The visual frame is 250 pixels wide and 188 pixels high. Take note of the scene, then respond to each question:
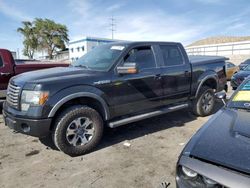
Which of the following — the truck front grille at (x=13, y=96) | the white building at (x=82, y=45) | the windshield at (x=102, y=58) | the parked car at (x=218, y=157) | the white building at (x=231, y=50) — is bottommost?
the parked car at (x=218, y=157)

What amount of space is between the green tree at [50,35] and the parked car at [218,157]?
178ft

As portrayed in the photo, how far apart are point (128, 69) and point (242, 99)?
192 centimetres

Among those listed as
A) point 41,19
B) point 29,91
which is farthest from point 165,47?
point 41,19

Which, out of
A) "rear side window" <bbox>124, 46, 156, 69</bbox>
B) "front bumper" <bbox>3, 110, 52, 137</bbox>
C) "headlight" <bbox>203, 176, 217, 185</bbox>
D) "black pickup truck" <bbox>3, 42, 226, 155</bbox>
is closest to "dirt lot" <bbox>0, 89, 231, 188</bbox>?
"black pickup truck" <bbox>3, 42, 226, 155</bbox>

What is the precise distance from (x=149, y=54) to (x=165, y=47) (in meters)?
0.56

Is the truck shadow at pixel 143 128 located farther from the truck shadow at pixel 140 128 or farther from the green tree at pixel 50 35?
the green tree at pixel 50 35

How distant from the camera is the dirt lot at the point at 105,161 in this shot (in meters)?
3.35

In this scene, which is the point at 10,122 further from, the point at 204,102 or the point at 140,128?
the point at 204,102

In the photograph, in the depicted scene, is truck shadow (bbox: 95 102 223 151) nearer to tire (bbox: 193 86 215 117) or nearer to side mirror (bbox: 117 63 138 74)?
tire (bbox: 193 86 215 117)

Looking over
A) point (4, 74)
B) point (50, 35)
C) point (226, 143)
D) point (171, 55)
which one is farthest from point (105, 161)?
point (50, 35)

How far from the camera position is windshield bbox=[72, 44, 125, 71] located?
459 centimetres

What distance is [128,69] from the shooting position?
429 centimetres

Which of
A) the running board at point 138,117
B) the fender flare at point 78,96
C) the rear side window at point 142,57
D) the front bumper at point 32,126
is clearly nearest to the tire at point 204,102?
the running board at point 138,117

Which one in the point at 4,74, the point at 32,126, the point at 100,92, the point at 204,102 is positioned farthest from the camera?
the point at 4,74
